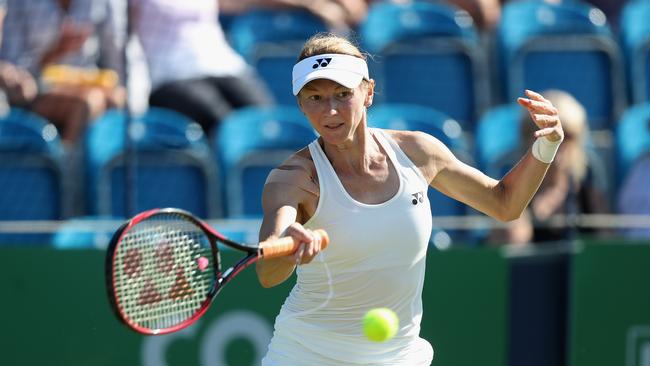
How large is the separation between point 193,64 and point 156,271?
318 cm

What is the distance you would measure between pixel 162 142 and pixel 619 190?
8.46 feet

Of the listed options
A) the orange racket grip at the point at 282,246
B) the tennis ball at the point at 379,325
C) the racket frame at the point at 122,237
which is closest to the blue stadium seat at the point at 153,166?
the racket frame at the point at 122,237

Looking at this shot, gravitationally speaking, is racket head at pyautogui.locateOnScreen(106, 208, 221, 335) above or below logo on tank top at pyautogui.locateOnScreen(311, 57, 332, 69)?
below

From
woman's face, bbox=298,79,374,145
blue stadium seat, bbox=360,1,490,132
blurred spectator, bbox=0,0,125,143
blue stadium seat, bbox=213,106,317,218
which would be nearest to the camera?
woman's face, bbox=298,79,374,145

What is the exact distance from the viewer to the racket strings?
3.39m

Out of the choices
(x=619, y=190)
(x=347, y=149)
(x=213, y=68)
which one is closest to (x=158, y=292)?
(x=347, y=149)

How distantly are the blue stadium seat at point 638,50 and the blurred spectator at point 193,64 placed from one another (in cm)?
243

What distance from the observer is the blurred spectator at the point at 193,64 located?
6.38 metres

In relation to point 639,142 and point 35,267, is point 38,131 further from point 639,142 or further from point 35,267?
point 639,142

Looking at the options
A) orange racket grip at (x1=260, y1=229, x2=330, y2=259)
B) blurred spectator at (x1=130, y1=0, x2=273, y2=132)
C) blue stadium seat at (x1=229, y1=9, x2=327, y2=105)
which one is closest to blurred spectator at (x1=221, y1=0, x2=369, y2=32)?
blue stadium seat at (x1=229, y1=9, x2=327, y2=105)

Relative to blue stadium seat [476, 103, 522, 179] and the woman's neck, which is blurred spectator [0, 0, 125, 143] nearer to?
blue stadium seat [476, 103, 522, 179]

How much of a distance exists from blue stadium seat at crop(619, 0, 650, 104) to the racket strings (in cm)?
443

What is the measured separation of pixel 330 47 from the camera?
11.6 ft

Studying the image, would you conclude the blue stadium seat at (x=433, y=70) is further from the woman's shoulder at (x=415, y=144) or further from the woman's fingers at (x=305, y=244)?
the woman's fingers at (x=305, y=244)
